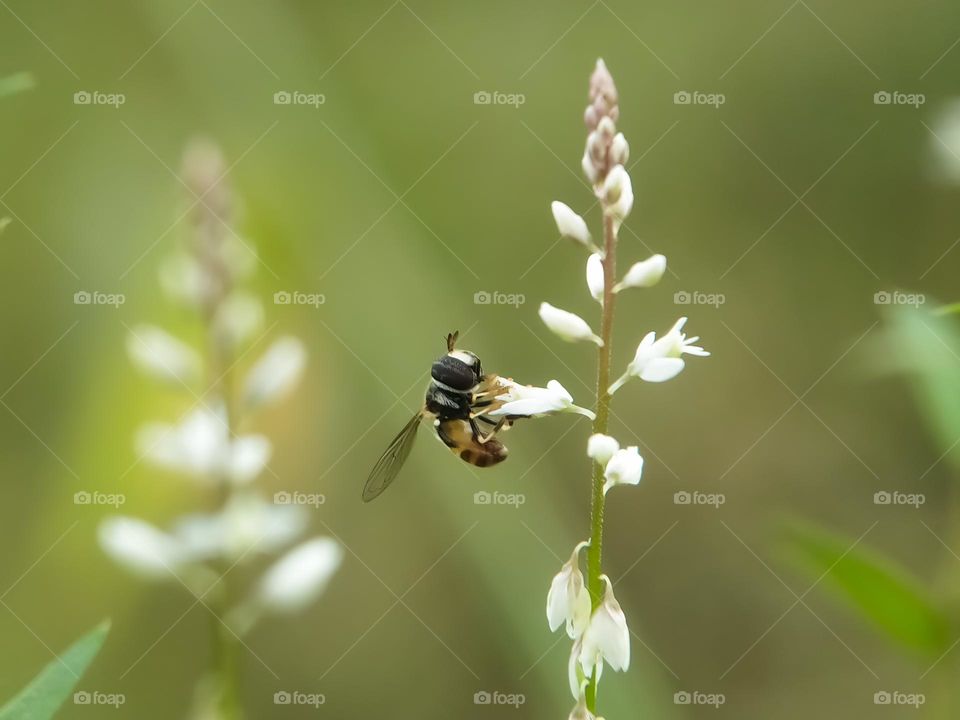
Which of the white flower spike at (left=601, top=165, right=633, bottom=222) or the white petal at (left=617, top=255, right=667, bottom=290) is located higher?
the white flower spike at (left=601, top=165, right=633, bottom=222)

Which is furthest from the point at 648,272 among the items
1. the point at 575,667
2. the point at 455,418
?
the point at 455,418

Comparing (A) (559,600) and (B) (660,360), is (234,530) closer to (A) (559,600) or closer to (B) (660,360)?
(A) (559,600)

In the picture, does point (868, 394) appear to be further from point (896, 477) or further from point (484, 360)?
point (484, 360)

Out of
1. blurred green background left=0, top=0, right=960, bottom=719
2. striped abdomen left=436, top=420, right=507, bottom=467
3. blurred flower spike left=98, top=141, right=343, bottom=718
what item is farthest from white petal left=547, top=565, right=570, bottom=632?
blurred green background left=0, top=0, right=960, bottom=719

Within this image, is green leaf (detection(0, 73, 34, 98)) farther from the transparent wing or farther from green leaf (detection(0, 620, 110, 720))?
the transparent wing

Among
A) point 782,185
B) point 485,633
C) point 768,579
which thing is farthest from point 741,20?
point 485,633

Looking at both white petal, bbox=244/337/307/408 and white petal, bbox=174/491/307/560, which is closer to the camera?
white petal, bbox=174/491/307/560

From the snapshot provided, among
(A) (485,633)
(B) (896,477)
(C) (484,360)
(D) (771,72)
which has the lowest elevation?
(A) (485,633)
